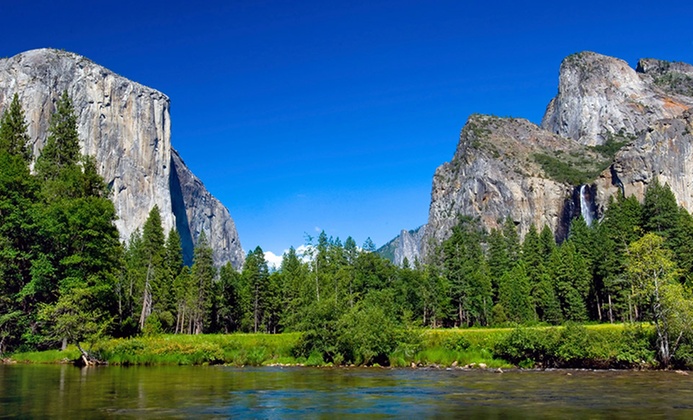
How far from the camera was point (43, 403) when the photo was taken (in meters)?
21.0

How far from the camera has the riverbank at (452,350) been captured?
3797 cm

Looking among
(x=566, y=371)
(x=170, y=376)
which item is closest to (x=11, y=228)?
(x=170, y=376)

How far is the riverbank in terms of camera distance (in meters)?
38.0

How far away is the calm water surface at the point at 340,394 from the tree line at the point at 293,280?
763 centimetres

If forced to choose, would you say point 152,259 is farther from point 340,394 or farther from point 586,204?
point 586,204

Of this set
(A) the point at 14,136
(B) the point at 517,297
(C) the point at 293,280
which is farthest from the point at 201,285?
(B) the point at 517,297

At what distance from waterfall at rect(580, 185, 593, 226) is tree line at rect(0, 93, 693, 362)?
63.7 meters

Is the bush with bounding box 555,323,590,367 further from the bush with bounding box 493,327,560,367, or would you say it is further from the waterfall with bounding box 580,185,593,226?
the waterfall with bounding box 580,185,593,226

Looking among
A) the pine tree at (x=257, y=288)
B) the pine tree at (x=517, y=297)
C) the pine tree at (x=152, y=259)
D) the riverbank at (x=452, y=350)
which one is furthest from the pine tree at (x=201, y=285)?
the pine tree at (x=517, y=297)

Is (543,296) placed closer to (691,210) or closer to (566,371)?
(566,371)

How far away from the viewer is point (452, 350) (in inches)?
1688

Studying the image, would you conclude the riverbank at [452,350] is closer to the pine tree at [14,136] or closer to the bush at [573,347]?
the bush at [573,347]

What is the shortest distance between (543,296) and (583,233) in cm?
2761

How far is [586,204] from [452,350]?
15434 cm
